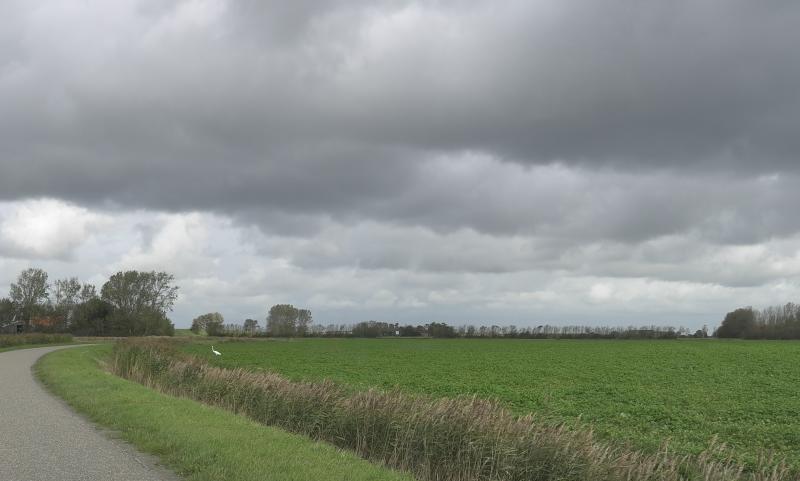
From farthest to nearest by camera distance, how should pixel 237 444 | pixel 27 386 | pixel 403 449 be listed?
pixel 27 386 → pixel 403 449 → pixel 237 444

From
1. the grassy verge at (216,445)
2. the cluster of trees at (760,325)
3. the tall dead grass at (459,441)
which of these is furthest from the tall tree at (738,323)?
the grassy verge at (216,445)

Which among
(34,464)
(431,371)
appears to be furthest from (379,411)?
(431,371)

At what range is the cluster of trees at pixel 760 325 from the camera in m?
156

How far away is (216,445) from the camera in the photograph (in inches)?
415

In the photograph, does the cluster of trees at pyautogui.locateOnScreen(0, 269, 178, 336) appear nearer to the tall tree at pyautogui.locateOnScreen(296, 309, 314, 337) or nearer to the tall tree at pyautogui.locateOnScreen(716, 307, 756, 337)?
the tall tree at pyautogui.locateOnScreen(296, 309, 314, 337)

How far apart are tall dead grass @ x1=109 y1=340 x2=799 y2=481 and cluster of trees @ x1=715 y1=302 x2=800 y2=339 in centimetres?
16744

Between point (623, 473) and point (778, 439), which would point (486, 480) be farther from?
point (778, 439)

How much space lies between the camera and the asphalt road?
8.83 metres

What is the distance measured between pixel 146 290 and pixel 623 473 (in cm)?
12253

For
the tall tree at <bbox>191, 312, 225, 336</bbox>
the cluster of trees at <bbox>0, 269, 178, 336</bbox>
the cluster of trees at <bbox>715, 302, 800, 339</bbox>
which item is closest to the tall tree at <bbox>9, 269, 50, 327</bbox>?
the cluster of trees at <bbox>0, 269, 178, 336</bbox>

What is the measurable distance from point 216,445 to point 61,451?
2.57 meters

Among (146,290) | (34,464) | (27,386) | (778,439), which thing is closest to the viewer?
(34,464)

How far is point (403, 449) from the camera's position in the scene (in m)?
13.8

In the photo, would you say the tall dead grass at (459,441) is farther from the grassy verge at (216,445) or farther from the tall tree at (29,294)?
the tall tree at (29,294)
